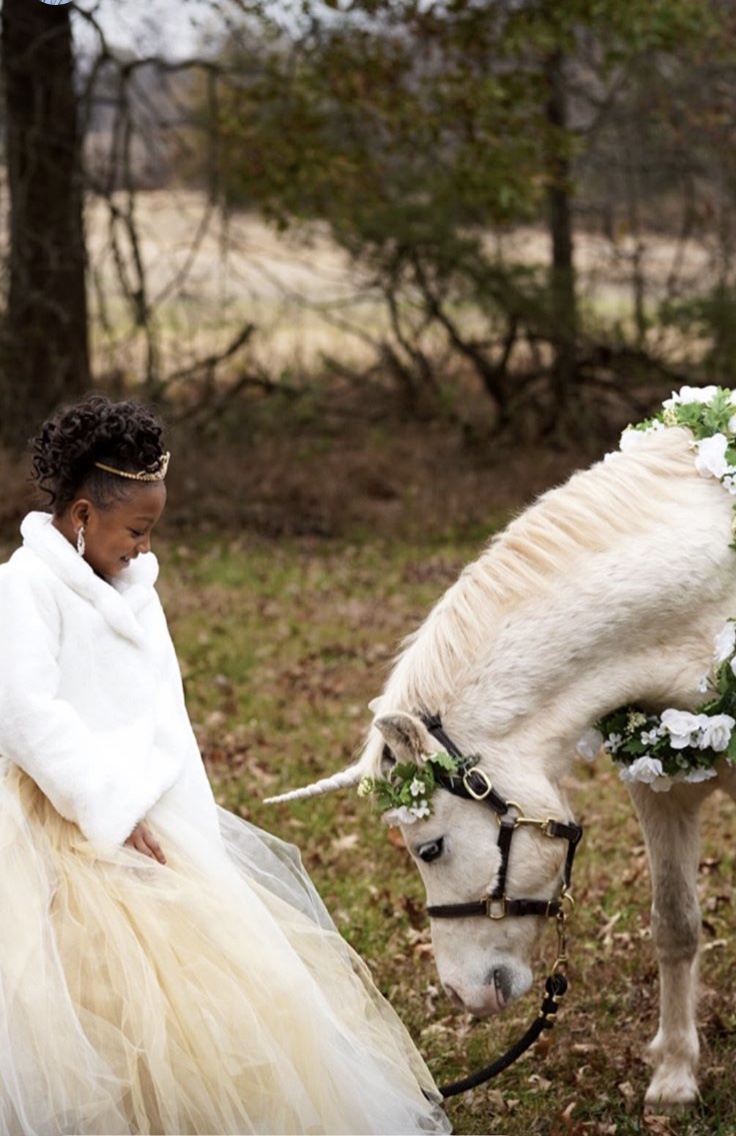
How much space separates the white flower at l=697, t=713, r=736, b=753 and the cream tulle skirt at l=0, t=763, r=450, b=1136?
1085 mm

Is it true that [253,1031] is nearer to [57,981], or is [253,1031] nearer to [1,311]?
[57,981]

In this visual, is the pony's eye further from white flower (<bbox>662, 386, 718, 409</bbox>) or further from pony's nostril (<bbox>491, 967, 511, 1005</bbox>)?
white flower (<bbox>662, 386, 718, 409</bbox>)

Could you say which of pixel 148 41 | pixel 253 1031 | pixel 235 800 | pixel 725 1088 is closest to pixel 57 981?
pixel 253 1031

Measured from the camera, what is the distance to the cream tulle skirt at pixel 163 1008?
315 cm

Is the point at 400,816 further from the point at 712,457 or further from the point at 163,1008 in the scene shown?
the point at 712,457

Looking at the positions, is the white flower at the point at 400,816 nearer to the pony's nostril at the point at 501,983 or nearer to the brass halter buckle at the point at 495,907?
the brass halter buckle at the point at 495,907

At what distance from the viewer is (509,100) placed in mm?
13234

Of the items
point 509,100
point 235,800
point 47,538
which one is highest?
point 509,100

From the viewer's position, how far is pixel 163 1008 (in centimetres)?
321

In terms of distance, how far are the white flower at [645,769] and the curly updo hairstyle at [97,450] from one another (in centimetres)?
144

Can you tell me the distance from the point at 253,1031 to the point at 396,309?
541 inches

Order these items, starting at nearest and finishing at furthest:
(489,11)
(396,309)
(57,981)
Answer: (57,981) → (489,11) → (396,309)

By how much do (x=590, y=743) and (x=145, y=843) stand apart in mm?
1173

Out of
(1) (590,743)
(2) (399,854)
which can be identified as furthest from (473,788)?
(2) (399,854)
